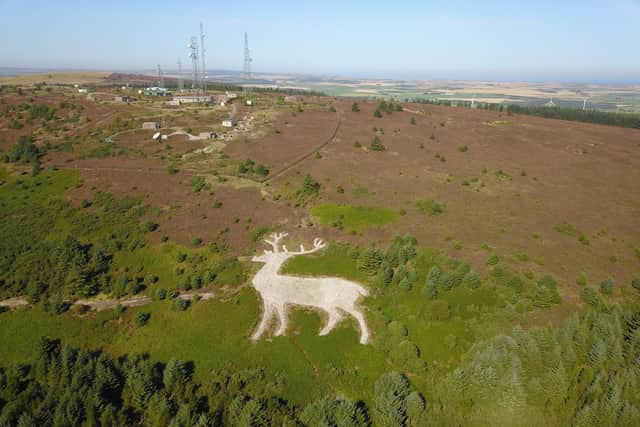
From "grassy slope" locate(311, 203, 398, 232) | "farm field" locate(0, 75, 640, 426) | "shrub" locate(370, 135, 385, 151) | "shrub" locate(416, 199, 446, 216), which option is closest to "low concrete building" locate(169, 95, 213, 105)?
"farm field" locate(0, 75, 640, 426)

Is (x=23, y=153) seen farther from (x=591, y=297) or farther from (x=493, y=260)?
(x=591, y=297)

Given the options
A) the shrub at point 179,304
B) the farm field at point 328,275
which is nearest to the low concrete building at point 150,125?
the farm field at point 328,275

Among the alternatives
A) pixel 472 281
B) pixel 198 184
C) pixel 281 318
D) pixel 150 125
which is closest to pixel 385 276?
pixel 472 281

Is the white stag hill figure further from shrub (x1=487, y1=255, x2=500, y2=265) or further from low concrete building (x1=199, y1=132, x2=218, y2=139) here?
low concrete building (x1=199, y1=132, x2=218, y2=139)

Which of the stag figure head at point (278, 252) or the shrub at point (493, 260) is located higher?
the shrub at point (493, 260)

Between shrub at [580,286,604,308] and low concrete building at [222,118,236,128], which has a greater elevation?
low concrete building at [222,118,236,128]

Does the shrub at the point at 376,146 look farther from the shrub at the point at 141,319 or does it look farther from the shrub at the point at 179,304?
the shrub at the point at 141,319

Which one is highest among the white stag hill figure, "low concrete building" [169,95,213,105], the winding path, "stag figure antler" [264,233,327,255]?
"low concrete building" [169,95,213,105]
